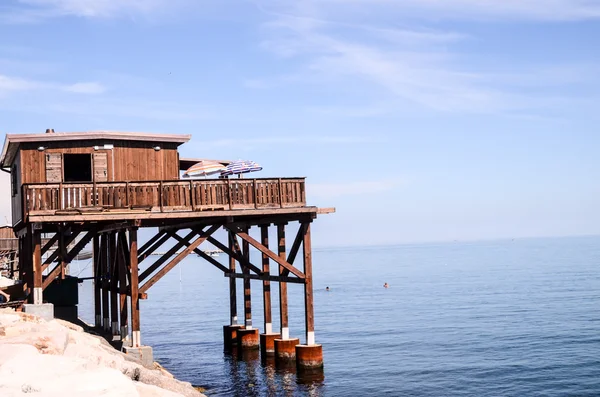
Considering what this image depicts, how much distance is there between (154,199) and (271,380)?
25.3 feet

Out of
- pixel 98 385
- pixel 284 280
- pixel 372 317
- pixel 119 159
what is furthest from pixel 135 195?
pixel 372 317

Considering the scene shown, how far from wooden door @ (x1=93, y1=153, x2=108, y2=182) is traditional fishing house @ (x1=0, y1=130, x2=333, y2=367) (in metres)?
0.04

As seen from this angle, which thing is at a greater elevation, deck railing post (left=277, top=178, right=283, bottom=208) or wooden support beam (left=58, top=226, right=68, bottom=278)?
deck railing post (left=277, top=178, right=283, bottom=208)

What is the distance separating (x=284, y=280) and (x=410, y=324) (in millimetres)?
24759

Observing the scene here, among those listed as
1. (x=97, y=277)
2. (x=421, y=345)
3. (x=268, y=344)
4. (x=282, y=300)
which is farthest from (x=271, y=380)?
(x=421, y=345)

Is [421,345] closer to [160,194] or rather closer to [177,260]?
[177,260]

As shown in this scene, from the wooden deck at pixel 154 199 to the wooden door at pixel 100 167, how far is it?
8.61 feet

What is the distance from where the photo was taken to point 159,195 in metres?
26.0

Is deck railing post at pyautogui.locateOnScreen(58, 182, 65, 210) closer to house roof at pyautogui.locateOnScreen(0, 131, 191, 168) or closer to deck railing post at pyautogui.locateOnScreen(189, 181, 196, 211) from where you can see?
house roof at pyautogui.locateOnScreen(0, 131, 191, 168)

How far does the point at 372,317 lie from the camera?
57.5 meters

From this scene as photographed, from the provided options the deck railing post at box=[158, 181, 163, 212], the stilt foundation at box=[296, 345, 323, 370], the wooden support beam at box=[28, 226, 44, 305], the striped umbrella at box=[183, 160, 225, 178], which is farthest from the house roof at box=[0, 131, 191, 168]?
the stilt foundation at box=[296, 345, 323, 370]

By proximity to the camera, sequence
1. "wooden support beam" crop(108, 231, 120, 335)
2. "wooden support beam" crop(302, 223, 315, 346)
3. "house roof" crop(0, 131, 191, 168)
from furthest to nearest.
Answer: "wooden support beam" crop(108, 231, 120, 335), "house roof" crop(0, 131, 191, 168), "wooden support beam" crop(302, 223, 315, 346)

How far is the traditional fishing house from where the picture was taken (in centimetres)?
2559

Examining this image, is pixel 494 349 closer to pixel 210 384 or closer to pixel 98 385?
pixel 210 384
